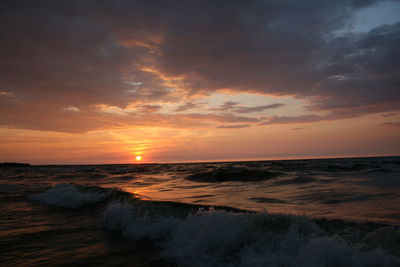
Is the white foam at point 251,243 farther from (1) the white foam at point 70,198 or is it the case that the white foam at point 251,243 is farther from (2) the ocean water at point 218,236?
(1) the white foam at point 70,198

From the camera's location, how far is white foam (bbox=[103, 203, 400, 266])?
3.46m

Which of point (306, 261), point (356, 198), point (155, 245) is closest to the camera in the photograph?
point (306, 261)

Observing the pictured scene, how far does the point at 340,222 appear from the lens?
4.85 meters

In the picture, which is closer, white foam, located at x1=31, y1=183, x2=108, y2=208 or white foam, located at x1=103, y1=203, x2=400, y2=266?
white foam, located at x1=103, y1=203, x2=400, y2=266

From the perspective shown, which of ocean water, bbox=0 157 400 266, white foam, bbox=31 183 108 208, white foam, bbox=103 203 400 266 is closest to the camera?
white foam, bbox=103 203 400 266

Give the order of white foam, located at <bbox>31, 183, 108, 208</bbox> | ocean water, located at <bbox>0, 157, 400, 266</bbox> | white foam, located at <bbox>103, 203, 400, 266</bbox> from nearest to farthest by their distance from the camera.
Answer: white foam, located at <bbox>103, 203, 400, 266</bbox> < ocean water, located at <bbox>0, 157, 400, 266</bbox> < white foam, located at <bbox>31, 183, 108, 208</bbox>

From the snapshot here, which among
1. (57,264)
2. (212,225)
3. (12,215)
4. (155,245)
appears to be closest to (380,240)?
(212,225)

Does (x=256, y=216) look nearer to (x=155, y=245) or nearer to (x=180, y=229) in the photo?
(x=180, y=229)

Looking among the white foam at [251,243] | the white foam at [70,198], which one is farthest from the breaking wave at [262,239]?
the white foam at [70,198]

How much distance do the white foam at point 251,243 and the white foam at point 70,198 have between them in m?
5.21

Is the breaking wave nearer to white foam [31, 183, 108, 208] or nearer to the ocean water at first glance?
the ocean water

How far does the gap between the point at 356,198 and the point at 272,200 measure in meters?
2.42

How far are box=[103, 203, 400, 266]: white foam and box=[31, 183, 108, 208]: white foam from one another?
17.1 ft

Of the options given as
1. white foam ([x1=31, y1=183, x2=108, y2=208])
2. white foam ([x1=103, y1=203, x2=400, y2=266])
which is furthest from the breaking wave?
white foam ([x1=31, y1=183, x2=108, y2=208])
